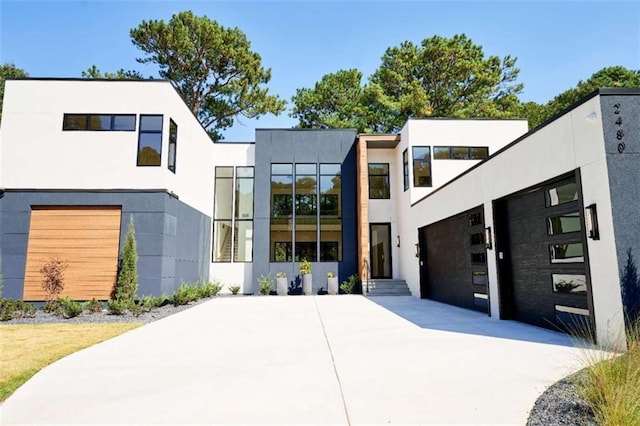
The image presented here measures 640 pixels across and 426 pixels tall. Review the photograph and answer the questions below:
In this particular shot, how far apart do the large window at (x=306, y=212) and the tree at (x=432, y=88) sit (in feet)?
25.9

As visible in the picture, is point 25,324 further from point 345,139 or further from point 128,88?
point 345,139

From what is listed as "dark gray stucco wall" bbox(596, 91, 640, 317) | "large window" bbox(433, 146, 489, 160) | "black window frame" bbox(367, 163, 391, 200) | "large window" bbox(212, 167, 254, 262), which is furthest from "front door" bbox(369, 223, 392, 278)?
"dark gray stucco wall" bbox(596, 91, 640, 317)

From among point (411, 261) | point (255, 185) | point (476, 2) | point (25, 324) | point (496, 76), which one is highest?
point (496, 76)

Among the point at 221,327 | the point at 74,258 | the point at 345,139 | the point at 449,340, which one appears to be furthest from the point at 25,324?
the point at 345,139

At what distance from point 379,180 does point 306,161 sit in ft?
11.3

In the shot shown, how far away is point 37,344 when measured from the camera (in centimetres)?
573

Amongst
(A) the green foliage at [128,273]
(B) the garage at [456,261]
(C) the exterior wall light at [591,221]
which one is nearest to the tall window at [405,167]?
(B) the garage at [456,261]

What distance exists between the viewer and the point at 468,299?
9.15 m

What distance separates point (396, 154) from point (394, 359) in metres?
12.5

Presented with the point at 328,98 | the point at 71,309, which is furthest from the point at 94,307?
the point at 328,98

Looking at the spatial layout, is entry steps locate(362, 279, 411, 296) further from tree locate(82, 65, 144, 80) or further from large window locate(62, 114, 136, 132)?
tree locate(82, 65, 144, 80)

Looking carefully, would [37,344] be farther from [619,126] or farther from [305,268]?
[305,268]

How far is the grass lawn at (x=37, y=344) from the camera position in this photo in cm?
411

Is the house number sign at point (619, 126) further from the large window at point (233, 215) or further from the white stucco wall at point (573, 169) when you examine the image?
the large window at point (233, 215)
